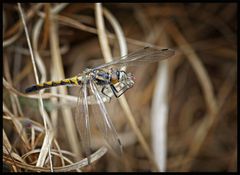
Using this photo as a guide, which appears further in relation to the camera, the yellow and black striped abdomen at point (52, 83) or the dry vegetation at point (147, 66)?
the dry vegetation at point (147, 66)

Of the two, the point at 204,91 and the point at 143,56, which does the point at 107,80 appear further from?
the point at 204,91

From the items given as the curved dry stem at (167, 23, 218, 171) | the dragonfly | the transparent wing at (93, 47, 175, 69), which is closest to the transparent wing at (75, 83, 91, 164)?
the dragonfly

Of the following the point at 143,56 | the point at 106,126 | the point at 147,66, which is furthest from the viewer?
the point at 147,66

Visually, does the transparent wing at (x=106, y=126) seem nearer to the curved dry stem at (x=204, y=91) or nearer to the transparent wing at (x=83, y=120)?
the transparent wing at (x=83, y=120)

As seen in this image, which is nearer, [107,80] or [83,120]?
[83,120]

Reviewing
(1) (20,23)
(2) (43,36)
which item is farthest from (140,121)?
(1) (20,23)

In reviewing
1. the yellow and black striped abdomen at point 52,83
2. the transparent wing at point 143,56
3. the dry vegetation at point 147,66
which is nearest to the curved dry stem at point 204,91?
the dry vegetation at point 147,66

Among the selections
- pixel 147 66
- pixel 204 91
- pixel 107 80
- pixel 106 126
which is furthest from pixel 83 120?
pixel 204 91
